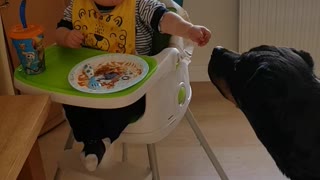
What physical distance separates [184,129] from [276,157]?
94 centimetres

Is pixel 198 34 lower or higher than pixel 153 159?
higher

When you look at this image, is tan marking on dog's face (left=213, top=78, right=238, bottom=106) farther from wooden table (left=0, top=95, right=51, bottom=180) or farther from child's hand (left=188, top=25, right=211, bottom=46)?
wooden table (left=0, top=95, right=51, bottom=180)

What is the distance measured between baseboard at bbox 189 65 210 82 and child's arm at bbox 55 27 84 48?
1.22 metres

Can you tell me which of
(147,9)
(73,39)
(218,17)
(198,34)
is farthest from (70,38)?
(218,17)

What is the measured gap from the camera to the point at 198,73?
8.14 ft

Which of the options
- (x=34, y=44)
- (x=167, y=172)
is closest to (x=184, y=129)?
(x=167, y=172)

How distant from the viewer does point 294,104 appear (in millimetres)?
1115

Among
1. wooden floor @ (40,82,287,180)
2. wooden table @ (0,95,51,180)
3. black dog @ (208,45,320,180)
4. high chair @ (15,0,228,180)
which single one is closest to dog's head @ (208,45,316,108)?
black dog @ (208,45,320,180)

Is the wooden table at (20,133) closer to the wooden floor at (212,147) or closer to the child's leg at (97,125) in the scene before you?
the child's leg at (97,125)

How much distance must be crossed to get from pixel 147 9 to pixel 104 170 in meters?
0.47

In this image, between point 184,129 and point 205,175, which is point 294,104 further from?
point 184,129

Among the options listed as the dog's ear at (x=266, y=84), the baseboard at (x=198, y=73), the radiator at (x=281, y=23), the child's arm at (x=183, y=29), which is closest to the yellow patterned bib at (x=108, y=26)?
the child's arm at (x=183, y=29)

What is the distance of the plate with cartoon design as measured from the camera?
3.70 ft

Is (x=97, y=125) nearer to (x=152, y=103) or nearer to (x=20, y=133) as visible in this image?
(x=152, y=103)
